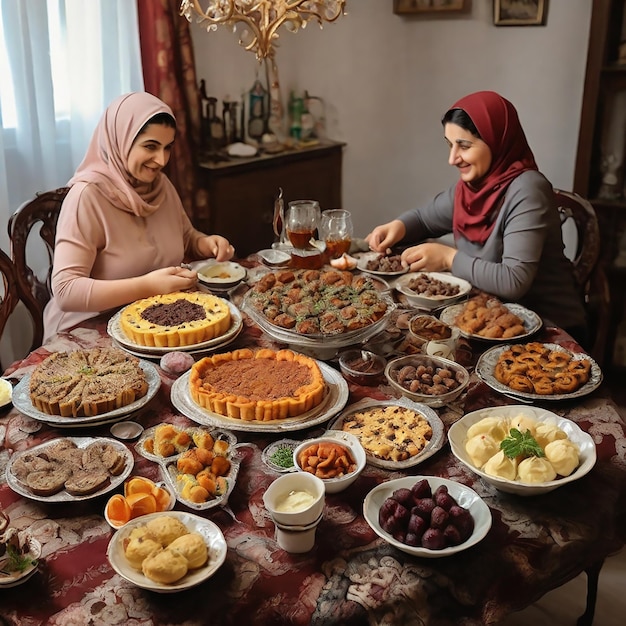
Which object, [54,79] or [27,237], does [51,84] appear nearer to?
[54,79]

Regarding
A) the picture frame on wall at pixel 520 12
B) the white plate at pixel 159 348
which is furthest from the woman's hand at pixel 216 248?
the picture frame on wall at pixel 520 12

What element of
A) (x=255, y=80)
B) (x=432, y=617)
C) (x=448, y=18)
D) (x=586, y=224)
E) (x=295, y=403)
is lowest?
(x=432, y=617)

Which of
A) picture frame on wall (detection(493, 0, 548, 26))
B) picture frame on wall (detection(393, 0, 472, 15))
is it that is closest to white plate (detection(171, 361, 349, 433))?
picture frame on wall (detection(493, 0, 548, 26))

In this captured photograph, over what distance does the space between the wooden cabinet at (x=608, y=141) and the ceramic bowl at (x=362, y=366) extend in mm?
1883

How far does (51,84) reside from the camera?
2.85 m

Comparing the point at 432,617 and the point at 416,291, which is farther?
the point at 416,291

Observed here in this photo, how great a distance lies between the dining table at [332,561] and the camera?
103cm

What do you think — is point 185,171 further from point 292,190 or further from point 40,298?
point 40,298

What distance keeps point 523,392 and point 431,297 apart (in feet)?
1.82

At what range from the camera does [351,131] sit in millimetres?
4344

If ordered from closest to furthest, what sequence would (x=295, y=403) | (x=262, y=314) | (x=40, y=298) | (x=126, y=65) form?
(x=295, y=403), (x=262, y=314), (x=40, y=298), (x=126, y=65)

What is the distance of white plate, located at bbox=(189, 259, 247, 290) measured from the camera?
2.23m

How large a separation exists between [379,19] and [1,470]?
11.9 ft

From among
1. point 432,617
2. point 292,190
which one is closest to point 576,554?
point 432,617
